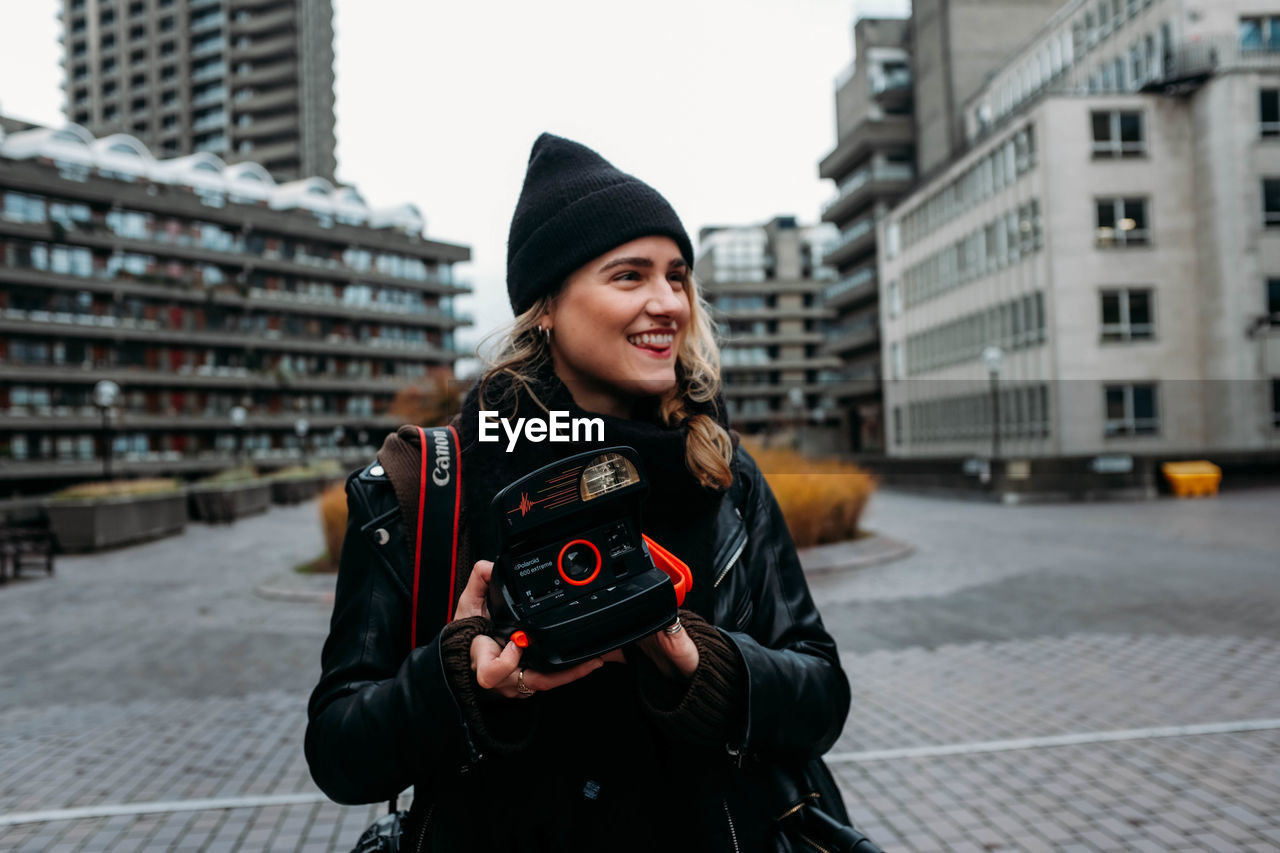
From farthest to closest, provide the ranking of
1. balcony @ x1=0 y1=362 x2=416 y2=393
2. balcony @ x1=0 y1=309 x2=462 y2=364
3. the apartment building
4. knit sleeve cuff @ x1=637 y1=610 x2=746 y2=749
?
1. the apartment building
2. balcony @ x1=0 y1=309 x2=462 y2=364
3. balcony @ x1=0 y1=362 x2=416 y2=393
4. knit sleeve cuff @ x1=637 y1=610 x2=746 y2=749

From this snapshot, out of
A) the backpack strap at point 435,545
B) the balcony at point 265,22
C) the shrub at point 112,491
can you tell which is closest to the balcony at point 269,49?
the balcony at point 265,22

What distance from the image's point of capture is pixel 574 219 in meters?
1.62

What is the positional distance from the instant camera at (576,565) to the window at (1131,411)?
109ft

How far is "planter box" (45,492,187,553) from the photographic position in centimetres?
1786

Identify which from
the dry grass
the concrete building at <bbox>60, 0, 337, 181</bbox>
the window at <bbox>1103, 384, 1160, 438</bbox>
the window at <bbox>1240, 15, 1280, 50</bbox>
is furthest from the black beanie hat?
the concrete building at <bbox>60, 0, 337, 181</bbox>

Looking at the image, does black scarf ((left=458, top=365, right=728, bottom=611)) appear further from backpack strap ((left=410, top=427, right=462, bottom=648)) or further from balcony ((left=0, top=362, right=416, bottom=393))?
balcony ((left=0, top=362, right=416, bottom=393))

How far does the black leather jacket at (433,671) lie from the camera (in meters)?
1.39

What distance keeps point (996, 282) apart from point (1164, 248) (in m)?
5.97

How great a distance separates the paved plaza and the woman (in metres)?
2.90

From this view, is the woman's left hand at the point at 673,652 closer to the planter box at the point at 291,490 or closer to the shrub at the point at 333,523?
the shrub at the point at 333,523

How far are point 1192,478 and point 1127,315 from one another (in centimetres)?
1038

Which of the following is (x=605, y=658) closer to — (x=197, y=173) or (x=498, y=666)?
(x=498, y=666)

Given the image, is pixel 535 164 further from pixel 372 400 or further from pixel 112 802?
pixel 372 400

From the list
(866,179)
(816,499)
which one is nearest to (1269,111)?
(816,499)
